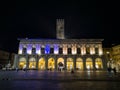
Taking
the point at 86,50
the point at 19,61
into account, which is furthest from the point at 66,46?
the point at 19,61

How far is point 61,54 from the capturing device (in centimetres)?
5009

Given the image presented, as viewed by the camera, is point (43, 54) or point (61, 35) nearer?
point (43, 54)

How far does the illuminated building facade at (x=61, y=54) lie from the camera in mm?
49531

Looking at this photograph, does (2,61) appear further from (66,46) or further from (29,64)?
(66,46)

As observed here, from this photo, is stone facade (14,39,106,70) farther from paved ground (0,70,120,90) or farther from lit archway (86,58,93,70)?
paved ground (0,70,120,90)

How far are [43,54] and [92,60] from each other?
18.8m

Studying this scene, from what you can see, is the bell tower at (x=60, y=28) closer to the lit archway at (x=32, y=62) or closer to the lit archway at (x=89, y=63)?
the lit archway at (x=32, y=62)

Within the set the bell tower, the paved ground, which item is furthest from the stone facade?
the paved ground

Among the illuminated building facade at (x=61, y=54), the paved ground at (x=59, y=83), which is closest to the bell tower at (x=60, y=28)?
the illuminated building facade at (x=61, y=54)

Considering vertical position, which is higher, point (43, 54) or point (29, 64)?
point (43, 54)

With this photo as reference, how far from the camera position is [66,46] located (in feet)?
167

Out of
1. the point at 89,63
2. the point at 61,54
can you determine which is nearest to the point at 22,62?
the point at 61,54

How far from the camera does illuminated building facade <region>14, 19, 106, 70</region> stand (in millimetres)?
49531

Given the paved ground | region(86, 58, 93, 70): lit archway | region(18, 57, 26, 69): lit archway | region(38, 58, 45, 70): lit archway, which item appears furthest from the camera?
region(18, 57, 26, 69): lit archway
